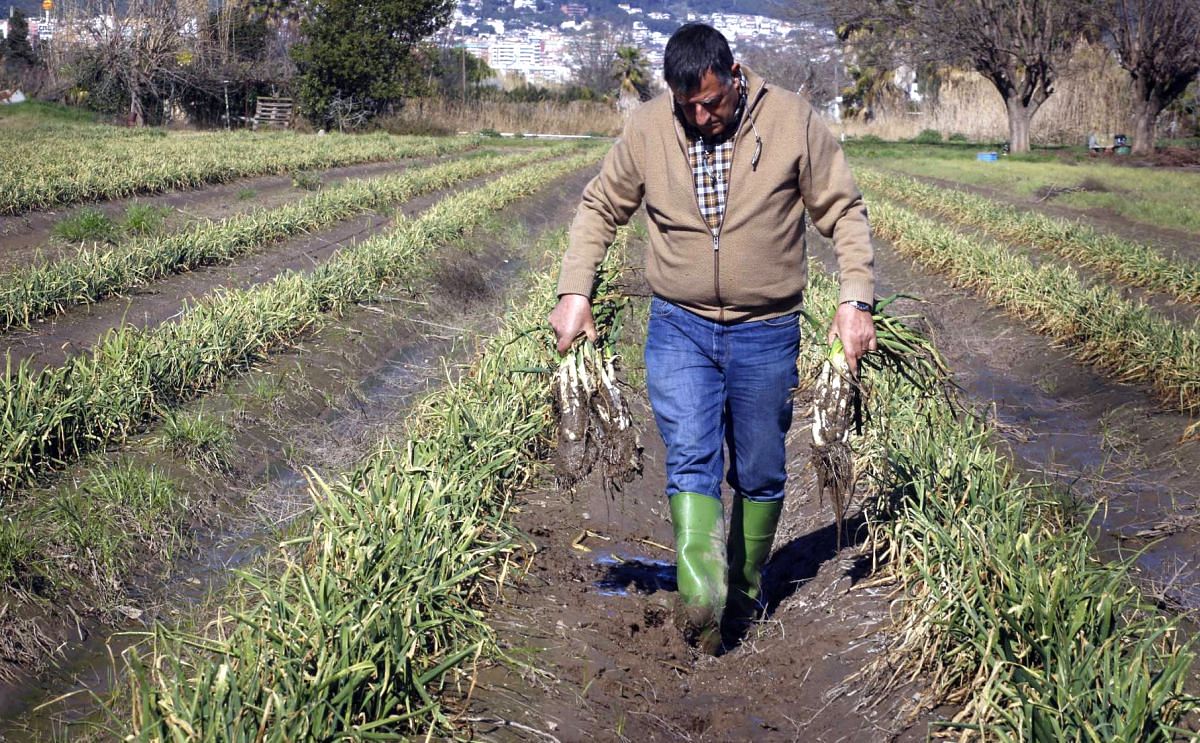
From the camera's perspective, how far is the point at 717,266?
3113 millimetres

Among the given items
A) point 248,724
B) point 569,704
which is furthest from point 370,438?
point 248,724

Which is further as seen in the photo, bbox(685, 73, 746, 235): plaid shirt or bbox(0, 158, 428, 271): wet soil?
bbox(0, 158, 428, 271): wet soil

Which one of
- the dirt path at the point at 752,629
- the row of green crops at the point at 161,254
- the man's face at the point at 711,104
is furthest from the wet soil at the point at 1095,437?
the row of green crops at the point at 161,254

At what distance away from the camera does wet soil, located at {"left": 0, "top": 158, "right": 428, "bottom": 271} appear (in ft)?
30.6

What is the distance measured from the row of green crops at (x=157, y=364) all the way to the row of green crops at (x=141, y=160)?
4205 mm

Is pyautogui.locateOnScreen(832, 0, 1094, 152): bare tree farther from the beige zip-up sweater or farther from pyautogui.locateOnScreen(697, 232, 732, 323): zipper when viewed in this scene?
pyautogui.locateOnScreen(697, 232, 732, 323): zipper

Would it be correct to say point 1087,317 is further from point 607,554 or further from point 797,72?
point 797,72

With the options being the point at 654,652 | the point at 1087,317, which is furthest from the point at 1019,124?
the point at 654,652

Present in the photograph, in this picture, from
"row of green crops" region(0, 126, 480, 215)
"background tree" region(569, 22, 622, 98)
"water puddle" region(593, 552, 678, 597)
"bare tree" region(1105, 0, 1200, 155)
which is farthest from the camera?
A: "background tree" region(569, 22, 622, 98)

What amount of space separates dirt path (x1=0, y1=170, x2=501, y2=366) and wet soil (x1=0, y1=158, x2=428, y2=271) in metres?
0.93

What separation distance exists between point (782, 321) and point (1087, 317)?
4920 mm

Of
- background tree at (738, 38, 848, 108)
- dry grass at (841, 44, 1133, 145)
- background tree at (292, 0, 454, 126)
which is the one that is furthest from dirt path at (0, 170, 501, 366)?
background tree at (738, 38, 848, 108)

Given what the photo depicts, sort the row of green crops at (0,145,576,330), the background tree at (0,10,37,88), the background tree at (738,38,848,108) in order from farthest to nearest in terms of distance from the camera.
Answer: the background tree at (738,38,848,108)
the background tree at (0,10,37,88)
the row of green crops at (0,145,576,330)

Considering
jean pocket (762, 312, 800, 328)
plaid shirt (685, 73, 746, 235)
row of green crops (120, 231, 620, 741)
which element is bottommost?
row of green crops (120, 231, 620, 741)
